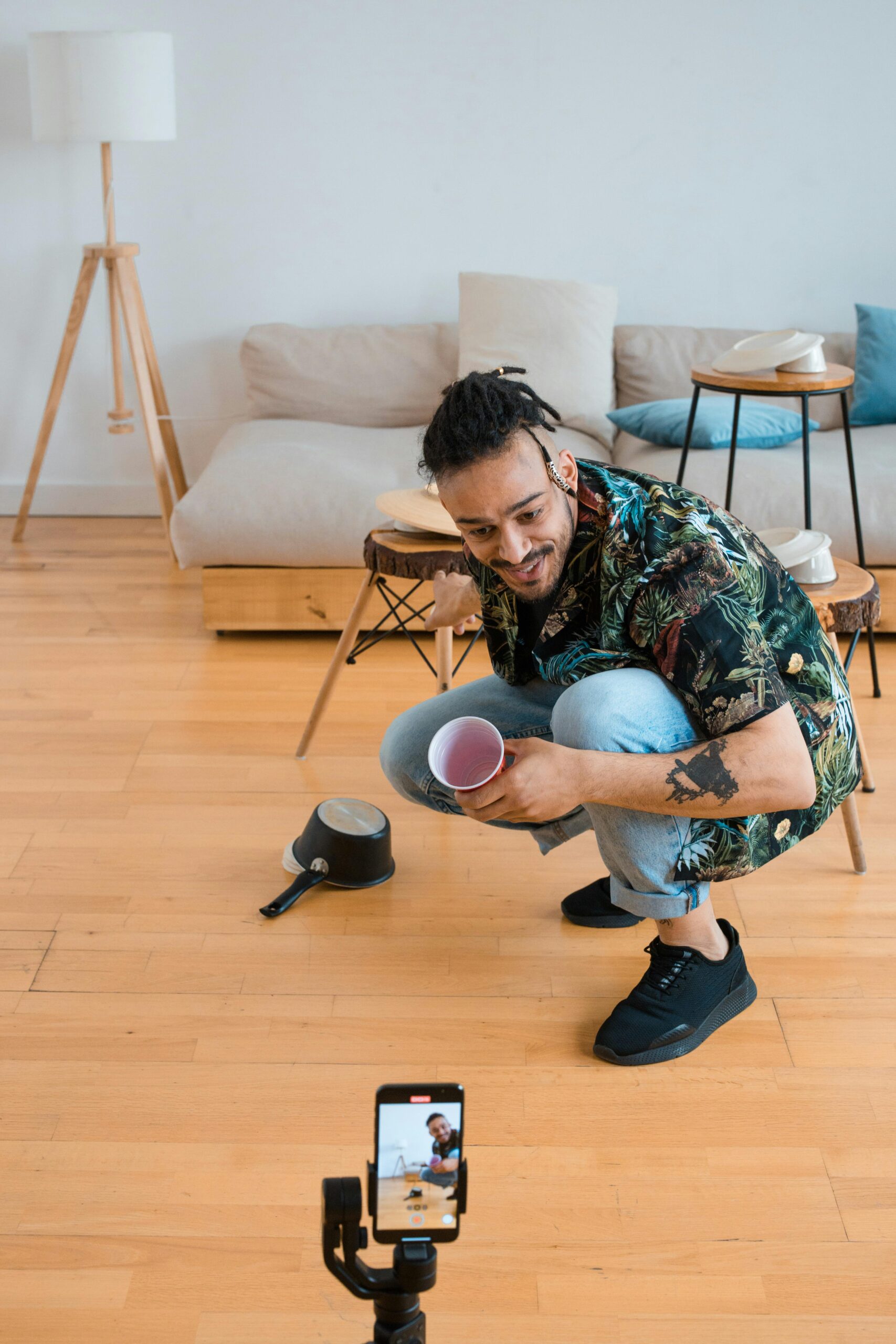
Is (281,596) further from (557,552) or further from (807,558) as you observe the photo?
(557,552)

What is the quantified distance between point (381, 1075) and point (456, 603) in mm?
681

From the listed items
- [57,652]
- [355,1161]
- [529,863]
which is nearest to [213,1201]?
[355,1161]

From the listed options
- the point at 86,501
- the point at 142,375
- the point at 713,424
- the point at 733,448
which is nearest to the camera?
the point at 733,448

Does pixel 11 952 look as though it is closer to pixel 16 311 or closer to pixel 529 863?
pixel 529 863

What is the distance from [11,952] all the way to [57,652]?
120 cm

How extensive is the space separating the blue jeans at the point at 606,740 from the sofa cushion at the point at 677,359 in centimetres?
191

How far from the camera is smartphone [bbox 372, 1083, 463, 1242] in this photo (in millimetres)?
701

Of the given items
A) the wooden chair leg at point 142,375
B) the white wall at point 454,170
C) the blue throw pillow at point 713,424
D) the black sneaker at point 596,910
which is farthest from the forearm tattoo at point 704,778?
the white wall at point 454,170

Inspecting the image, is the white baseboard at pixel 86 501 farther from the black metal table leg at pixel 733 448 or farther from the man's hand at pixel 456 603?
the man's hand at pixel 456 603

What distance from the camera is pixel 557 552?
1.37m

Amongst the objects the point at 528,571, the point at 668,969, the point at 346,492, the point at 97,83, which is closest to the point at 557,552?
the point at 528,571

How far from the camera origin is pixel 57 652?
2.79m

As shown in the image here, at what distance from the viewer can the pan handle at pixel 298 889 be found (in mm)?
1804

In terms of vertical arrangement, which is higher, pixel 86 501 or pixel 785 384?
pixel 785 384
